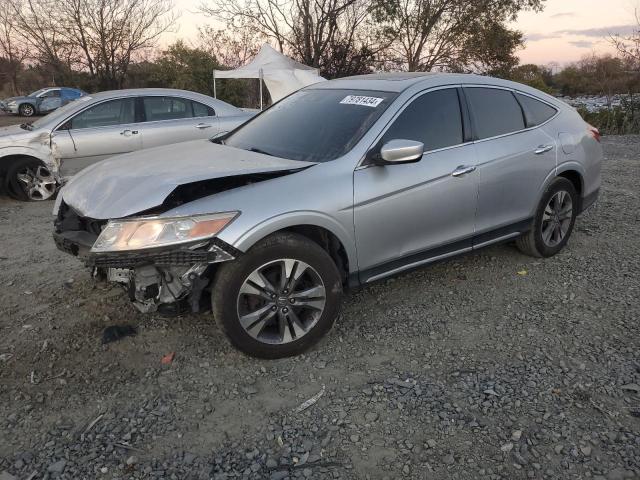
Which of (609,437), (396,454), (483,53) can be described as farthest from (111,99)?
(483,53)

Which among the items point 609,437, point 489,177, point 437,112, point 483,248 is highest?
point 437,112

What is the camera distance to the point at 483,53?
74.9 feet

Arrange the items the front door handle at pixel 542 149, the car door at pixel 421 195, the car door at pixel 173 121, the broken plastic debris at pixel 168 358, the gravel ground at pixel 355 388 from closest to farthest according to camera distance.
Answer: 1. the gravel ground at pixel 355 388
2. the broken plastic debris at pixel 168 358
3. the car door at pixel 421 195
4. the front door handle at pixel 542 149
5. the car door at pixel 173 121

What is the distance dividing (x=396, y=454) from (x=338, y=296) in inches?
42.8

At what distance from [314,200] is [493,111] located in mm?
1954

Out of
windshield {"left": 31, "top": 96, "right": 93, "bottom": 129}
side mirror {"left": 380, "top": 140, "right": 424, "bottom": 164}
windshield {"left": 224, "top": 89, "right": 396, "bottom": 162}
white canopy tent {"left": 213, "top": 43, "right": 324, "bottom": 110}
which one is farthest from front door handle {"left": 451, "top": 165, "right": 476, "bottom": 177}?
white canopy tent {"left": 213, "top": 43, "right": 324, "bottom": 110}

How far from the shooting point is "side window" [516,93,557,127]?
14.7 ft

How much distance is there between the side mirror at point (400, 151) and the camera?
325cm

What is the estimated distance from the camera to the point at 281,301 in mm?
3119

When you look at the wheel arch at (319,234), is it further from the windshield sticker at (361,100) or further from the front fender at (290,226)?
the windshield sticker at (361,100)

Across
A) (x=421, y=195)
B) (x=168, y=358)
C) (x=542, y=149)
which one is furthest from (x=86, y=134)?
(x=542, y=149)

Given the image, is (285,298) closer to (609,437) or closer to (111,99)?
(609,437)

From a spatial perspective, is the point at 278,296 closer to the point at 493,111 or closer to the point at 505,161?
the point at 505,161

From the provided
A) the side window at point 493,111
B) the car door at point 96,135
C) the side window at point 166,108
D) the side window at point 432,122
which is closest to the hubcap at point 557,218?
the side window at point 493,111
